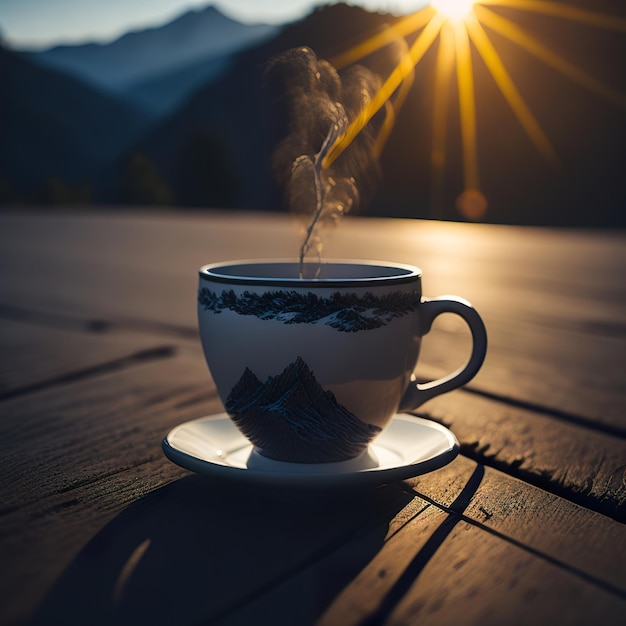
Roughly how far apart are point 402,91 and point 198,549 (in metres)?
0.40

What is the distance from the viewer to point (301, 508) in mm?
412

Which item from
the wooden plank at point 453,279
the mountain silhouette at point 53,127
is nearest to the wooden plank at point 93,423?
the wooden plank at point 453,279

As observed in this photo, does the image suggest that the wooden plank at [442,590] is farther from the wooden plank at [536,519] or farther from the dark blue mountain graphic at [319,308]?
the dark blue mountain graphic at [319,308]

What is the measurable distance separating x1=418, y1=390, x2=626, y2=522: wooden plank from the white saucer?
4 cm

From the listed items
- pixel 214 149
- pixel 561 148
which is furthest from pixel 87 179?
pixel 561 148

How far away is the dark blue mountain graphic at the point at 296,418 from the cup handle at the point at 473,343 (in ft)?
0.21

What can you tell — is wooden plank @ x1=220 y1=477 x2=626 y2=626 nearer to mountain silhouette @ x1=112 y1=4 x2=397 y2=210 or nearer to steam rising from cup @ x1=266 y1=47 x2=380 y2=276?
steam rising from cup @ x1=266 y1=47 x2=380 y2=276

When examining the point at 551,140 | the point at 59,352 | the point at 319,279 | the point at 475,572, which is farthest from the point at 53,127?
the point at 475,572

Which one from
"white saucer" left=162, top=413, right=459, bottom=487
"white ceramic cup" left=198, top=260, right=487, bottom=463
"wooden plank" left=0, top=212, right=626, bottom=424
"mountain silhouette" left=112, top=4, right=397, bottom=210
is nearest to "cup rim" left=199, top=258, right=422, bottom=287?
"white ceramic cup" left=198, top=260, right=487, bottom=463

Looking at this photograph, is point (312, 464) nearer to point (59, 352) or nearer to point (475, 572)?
point (475, 572)

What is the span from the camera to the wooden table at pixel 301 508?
1.03 ft

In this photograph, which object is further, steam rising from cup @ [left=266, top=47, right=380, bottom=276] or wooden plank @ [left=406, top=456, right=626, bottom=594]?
steam rising from cup @ [left=266, top=47, right=380, bottom=276]

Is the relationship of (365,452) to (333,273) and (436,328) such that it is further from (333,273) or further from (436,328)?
(436,328)

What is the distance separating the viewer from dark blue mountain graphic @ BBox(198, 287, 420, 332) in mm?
455
